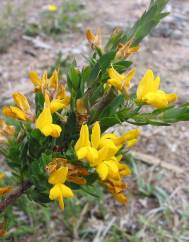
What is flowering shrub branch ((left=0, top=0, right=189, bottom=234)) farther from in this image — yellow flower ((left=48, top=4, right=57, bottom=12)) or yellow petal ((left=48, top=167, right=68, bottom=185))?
yellow flower ((left=48, top=4, right=57, bottom=12))

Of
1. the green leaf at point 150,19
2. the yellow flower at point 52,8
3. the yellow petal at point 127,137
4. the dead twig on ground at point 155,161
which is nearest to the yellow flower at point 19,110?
the yellow petal at point 127,137

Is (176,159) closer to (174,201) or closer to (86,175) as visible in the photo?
(174,201)

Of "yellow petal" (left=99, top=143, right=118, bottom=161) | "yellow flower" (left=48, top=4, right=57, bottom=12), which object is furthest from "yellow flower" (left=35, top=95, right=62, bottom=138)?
"yellow flower" (left=48, top=4, right=57, bottom=12)

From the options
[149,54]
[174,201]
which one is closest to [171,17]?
[149,54]

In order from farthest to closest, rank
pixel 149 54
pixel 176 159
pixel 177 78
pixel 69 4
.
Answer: pixel 69 4, pixel 149 54, pixel 177 78, pixel 176 159

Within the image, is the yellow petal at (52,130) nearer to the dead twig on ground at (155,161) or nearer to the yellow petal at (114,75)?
the yellow petal at (114,75)

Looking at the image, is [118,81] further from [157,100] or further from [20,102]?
[20,102]

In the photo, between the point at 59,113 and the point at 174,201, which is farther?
the point at 174,201
